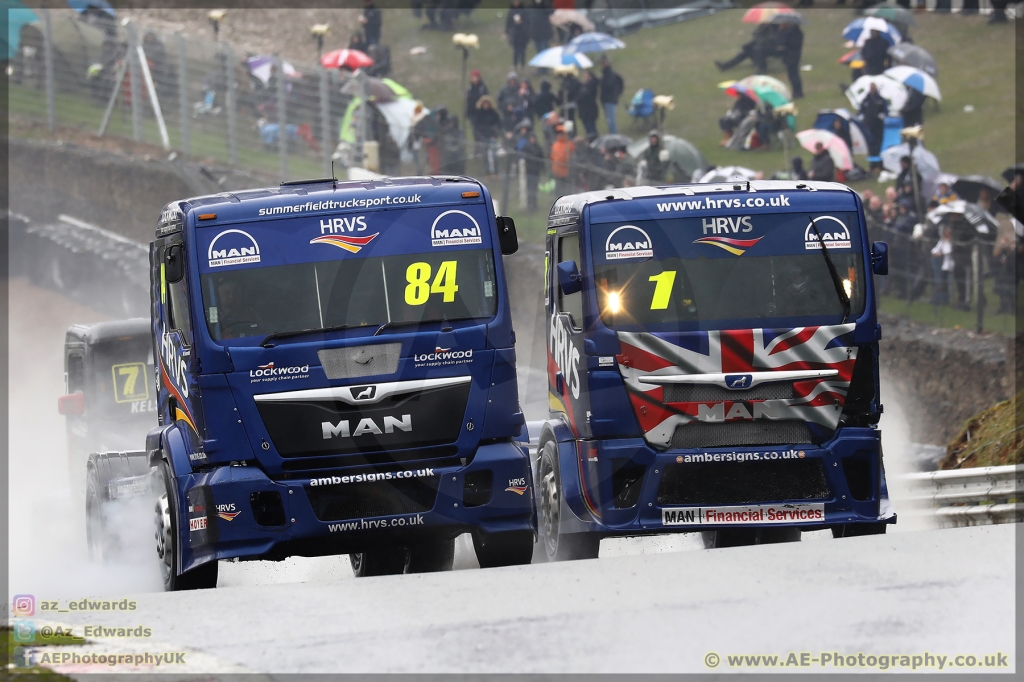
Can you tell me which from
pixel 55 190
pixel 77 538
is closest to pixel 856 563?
pixel 77 538

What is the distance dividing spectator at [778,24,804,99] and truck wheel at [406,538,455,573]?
21.2 metres

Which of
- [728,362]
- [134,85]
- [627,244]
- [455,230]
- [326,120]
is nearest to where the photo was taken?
[455,230]

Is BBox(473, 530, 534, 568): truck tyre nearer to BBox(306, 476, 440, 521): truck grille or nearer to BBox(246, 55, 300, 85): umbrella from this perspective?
BBox(306, 476, 440, 521): truck grille

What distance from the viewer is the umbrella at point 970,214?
20984mm

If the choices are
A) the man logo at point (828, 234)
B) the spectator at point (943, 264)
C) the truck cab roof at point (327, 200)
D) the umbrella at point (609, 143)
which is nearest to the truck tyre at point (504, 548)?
the truck cab roof at point (327, 200)

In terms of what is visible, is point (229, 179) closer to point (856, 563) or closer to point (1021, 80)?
point (1021, 80)

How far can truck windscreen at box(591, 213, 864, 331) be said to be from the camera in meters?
10.4

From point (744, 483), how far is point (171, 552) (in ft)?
14.0

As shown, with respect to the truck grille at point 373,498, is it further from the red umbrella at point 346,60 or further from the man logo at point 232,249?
the red umbrella at point 346,60

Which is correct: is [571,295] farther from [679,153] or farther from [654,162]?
[679,153]

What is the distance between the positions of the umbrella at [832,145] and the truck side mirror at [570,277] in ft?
48.1

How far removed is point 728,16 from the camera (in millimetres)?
38219

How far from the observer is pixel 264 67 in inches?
1040

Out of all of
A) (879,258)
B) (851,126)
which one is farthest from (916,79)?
(879,258)
